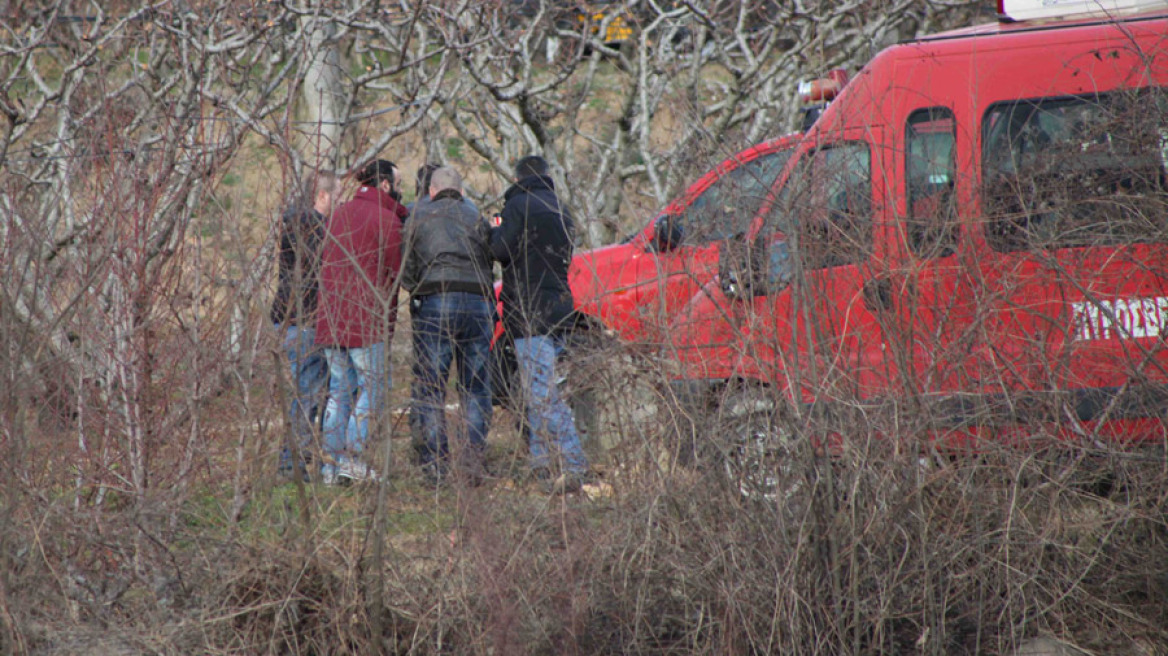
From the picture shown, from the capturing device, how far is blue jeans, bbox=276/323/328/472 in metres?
4.59

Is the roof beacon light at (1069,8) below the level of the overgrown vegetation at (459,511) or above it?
above

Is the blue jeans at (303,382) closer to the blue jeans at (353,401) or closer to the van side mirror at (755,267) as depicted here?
the blue jeans at (353,401)

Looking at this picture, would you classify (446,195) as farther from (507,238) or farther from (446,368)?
(446,368)

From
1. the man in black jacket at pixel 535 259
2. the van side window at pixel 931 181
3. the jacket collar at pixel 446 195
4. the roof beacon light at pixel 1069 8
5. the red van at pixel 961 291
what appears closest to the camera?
the red van at pixel 961 291

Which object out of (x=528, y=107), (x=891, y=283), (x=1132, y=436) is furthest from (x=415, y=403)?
(x=528, y=107)

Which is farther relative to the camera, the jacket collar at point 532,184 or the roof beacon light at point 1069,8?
the jacket collar at point 532,184

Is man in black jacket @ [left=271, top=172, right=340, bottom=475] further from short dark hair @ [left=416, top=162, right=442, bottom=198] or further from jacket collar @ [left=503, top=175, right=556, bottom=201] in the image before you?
jacket collar @ [left=503, top=175, right=556, bottom=201]

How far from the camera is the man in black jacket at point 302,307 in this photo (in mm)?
4590

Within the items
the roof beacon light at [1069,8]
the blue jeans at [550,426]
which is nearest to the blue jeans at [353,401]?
the blue jeans at [550,426]

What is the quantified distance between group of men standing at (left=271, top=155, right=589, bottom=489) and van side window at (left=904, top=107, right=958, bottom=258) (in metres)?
1.67

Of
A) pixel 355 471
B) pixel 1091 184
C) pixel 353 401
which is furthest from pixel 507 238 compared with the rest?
pixel 1091 184

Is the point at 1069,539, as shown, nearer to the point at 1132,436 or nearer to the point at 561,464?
the point at 1132,436

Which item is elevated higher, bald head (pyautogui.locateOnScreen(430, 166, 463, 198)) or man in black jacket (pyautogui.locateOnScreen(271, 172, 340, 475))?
bald head (pyautogui.locateOnScreen(430, 166, 463, 198))

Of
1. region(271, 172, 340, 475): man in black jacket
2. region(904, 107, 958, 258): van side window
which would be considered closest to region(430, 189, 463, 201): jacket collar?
region(271, 172, 340, 475): man in black jacket
